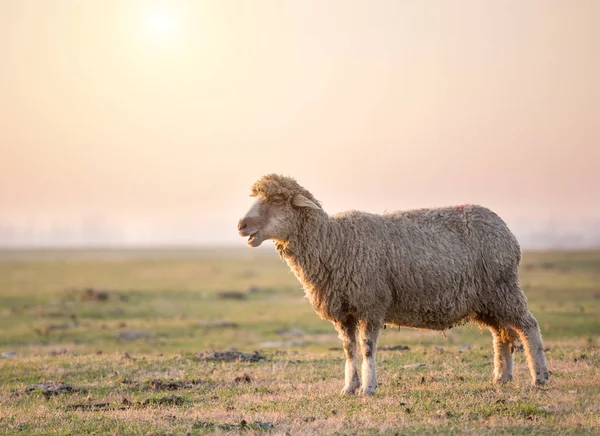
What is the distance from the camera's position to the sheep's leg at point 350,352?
15398 mm

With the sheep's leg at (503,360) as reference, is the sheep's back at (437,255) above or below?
above

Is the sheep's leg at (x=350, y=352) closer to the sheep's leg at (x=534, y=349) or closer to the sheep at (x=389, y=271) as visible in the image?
the sheep at (x=389, y=271)

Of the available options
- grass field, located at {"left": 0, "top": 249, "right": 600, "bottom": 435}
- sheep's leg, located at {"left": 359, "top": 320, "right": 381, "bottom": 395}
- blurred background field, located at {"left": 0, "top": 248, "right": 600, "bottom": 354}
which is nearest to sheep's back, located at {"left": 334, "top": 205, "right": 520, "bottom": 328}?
sheep's leg, located at {"left": 359, "top": 320, "right": 381, "bottom": 395}

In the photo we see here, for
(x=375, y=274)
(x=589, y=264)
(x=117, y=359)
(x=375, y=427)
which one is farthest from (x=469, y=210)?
(x=589, y=264)

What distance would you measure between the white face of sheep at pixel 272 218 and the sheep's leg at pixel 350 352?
2306mm

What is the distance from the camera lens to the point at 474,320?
16.8m

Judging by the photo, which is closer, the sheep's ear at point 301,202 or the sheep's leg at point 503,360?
the sheep's ear at point 301,202

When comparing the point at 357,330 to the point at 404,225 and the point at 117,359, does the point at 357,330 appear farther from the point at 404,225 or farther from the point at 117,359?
the point at 117,359

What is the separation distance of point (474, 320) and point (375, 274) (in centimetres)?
295

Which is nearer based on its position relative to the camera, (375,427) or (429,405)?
(375,427)

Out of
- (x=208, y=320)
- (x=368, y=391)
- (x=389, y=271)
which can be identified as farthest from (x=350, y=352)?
(x=208, y=320)

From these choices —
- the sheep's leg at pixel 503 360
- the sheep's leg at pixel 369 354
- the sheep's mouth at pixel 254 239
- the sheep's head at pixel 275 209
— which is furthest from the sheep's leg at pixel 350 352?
the sheep's leg at pixel 503 360

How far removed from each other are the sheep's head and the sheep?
22 mm

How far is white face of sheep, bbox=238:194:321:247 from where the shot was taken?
15.0 m
